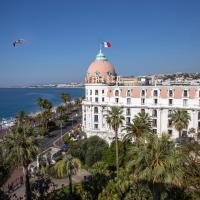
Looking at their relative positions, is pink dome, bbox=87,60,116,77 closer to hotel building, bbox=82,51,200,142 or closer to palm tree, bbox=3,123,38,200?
hotel building, bbox=82,51,200,142

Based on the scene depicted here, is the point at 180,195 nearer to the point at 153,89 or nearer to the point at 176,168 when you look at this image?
the point at 176,168

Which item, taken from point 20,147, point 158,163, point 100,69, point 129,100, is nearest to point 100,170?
point 20,147

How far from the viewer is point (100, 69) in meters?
78.3

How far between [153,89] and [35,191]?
4104 centimetres

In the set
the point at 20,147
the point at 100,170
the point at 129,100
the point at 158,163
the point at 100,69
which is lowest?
the point at 100,170

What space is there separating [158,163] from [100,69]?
2251 inches

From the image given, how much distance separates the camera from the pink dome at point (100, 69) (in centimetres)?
7831

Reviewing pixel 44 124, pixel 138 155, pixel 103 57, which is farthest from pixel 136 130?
pixel 44 124

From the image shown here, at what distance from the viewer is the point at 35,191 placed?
41.1 m

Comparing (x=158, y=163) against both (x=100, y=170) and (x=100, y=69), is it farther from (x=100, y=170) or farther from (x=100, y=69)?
(x=100, y=69)

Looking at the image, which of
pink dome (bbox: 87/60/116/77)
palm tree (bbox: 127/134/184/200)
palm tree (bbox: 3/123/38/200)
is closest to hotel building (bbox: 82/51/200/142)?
pink dome (bbox: 87/60/116/77)

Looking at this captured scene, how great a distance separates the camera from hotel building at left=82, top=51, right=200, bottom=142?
6731 cm

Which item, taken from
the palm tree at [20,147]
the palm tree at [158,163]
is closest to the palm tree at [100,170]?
the palm tree at [20,147]

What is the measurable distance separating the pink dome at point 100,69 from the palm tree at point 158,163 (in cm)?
5481
